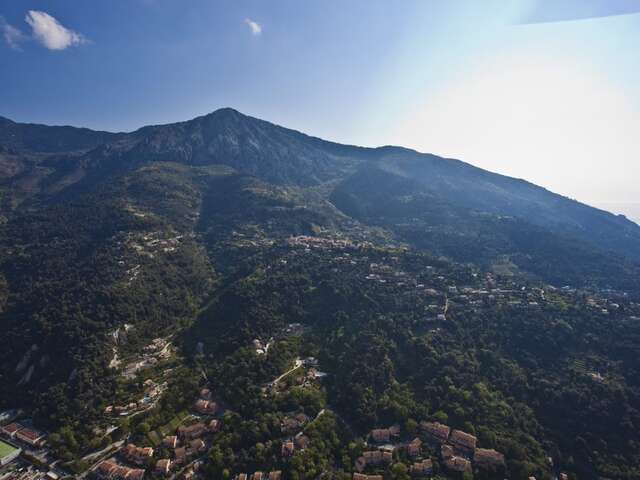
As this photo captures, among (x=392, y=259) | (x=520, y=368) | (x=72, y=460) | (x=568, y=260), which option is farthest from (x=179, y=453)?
(x=568, y=260)

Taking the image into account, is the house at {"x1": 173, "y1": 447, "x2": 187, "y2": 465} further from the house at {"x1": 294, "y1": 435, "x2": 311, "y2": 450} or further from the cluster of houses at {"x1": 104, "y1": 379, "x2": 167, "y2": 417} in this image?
the house at {"x1": 294, "y1": 435, "x2": 311, "y2": 450}

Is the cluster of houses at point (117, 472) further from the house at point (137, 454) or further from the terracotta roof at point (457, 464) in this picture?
the terracotta roof at point (457, 464)

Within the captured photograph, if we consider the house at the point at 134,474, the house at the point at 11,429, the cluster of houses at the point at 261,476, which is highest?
the cluster of houses at the point at 261,476

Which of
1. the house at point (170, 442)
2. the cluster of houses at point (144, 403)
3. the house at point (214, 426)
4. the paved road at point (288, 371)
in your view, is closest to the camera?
the house at point (170, 442)

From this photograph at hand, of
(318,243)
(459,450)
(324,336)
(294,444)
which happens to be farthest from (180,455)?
(318,243)

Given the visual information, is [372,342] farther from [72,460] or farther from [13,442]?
[13,442]

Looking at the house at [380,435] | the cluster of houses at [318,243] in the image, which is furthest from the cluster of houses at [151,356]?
the cluster of houses at [318,243]
